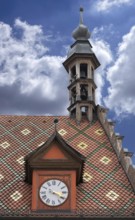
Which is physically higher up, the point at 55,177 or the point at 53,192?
the point at 55,177

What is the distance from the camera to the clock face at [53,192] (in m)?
21.2

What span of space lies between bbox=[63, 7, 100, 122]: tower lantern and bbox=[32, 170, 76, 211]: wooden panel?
7194 mm

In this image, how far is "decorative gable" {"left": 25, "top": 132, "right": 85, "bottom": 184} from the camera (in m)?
22.0

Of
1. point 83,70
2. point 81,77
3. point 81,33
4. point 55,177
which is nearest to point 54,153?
point 55,177

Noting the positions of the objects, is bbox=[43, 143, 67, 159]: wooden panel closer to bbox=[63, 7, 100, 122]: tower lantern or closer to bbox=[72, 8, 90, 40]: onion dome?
bbox=[63, 7, 100, 122]: tower lantern

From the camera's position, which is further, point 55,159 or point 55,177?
point 55,159

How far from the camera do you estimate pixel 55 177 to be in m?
21.9

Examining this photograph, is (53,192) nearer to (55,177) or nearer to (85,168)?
(55,177)

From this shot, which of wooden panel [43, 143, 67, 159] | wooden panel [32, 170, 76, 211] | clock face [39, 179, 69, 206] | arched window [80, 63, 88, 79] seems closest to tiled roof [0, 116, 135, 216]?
wooden panel [32, 170, 76, 211]

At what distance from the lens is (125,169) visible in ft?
79.5

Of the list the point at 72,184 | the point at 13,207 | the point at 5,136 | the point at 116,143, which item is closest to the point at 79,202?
the point at 72,184

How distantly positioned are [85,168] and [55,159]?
2509mm

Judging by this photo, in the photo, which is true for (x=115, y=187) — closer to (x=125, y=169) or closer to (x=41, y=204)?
(x=125, y=169)

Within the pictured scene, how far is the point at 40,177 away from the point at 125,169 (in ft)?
14.3
